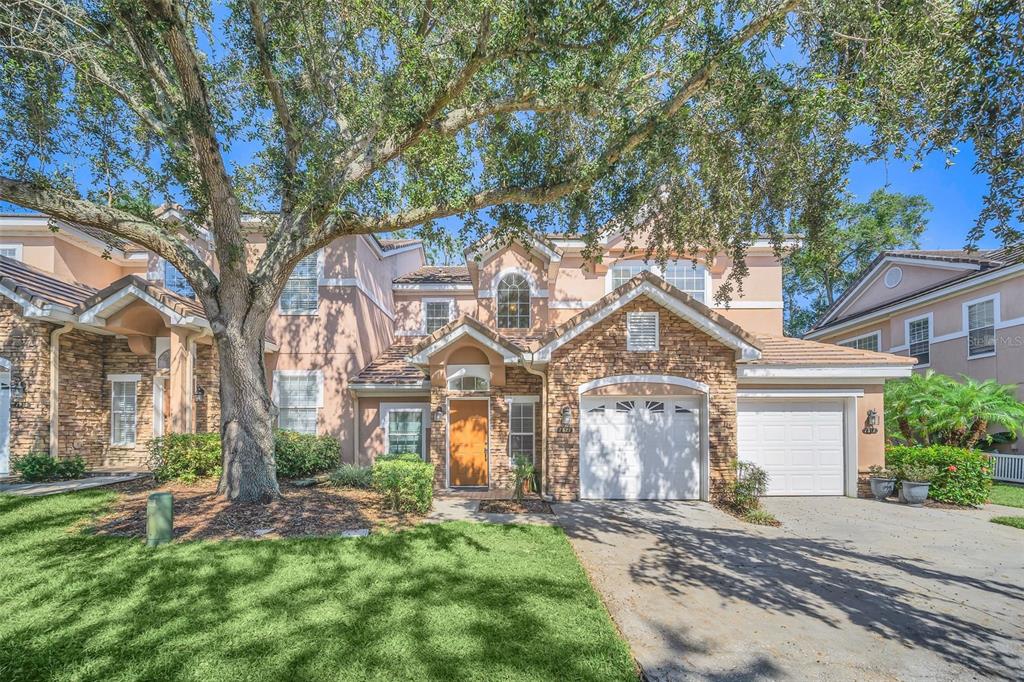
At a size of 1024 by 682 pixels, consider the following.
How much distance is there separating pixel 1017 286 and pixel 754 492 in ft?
38.4

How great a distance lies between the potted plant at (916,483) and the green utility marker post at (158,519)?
47.2ft

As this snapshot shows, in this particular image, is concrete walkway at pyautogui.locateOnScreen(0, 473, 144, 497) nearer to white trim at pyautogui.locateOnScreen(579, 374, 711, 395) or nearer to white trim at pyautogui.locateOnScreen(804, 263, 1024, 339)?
white trim at pyautogui.locateOnScreen(579, 374, 711, 395)

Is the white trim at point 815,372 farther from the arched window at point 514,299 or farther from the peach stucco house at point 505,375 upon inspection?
the arched window at point 514,299

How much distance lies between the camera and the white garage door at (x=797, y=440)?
1118 cm

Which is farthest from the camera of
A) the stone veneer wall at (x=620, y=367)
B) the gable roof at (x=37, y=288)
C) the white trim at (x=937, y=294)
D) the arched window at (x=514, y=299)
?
the arched window at (x=514, y=299)

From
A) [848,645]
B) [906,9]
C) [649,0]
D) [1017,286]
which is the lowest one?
[848,645]

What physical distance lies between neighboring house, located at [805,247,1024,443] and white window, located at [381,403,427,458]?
1407 centimetres

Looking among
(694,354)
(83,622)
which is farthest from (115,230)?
(694,354)

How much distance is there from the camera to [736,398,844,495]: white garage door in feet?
36.7

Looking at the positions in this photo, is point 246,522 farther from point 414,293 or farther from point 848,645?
point 414,293

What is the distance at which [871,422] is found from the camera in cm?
1111

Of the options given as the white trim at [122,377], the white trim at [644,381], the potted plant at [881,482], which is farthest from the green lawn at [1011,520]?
Answer: the white trim at [122,377]

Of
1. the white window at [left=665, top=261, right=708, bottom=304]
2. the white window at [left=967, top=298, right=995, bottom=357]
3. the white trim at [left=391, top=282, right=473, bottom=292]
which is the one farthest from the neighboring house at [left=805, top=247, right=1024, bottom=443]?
the white trim at [left=391, top=282, right=473, bottom=292]

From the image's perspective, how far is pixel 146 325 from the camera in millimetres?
11617
